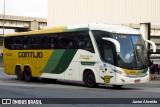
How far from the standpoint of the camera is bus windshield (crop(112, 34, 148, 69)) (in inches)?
795

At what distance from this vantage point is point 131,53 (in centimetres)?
2036

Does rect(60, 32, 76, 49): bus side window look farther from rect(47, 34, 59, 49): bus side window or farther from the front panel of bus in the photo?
the front panel of bus

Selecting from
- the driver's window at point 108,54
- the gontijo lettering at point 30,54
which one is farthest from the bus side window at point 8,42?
the driver's window at point 108,54

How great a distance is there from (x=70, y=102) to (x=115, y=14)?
1450 inches

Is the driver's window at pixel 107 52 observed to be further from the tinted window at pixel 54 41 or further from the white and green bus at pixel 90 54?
the tinted window at pixel 54 41

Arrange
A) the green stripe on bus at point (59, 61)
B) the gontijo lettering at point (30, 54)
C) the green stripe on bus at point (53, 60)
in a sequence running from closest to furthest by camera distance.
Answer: the green stripe on bus at point (59, 61) → the green stripe on bus at point (53, 60) → the gontijo lettering at point (30, 54)

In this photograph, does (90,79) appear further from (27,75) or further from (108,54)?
(27,75)

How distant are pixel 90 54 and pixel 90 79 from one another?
126 centimetres

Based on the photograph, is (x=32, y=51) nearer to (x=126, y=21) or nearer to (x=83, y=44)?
(x=83, y=44)

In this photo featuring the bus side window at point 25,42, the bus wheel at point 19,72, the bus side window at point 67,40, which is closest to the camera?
the bus side window at point 67,40

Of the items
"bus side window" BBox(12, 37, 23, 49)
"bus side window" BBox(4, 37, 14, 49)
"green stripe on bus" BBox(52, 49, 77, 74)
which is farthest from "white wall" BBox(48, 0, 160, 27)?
"green stripe on bus" BBox(52, 49, 77, 74)

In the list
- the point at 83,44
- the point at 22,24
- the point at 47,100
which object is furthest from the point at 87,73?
the point at 22,24

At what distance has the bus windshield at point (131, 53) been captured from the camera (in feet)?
66.2

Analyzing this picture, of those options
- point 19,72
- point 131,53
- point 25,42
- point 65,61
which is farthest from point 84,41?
point 19,72
